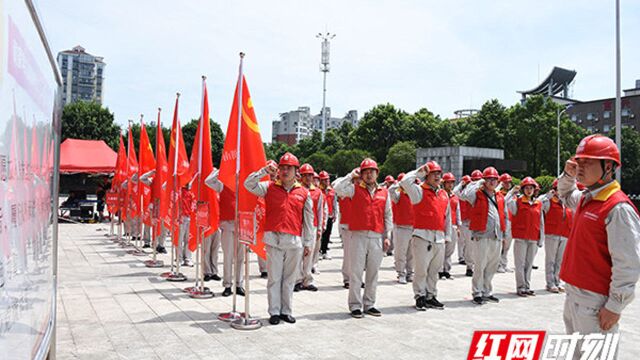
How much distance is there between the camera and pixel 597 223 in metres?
3.55

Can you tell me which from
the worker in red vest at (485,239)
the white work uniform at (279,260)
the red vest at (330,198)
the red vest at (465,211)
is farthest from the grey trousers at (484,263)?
the red vest at (330,198)

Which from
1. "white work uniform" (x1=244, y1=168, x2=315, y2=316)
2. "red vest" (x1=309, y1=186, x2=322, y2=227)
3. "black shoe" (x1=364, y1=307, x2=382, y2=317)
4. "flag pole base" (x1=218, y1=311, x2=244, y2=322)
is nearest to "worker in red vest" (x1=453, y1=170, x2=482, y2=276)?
"red vest" (x1=309, y1=186, x2=322, y2=227)

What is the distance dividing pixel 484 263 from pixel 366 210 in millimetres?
2693

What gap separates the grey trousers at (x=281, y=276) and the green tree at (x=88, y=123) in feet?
139

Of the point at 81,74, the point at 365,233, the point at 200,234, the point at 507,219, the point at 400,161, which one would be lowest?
the point at 200,234

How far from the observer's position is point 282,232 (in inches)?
277

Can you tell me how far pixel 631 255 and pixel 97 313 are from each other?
21.7 ft

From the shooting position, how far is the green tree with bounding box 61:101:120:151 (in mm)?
44469

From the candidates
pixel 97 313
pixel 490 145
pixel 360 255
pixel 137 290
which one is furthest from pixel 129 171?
A: pixel 490 145

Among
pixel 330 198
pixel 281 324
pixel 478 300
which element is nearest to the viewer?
pixel 281 324

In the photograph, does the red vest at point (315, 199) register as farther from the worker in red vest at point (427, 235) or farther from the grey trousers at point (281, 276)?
the grey trousers at point (281, 276)

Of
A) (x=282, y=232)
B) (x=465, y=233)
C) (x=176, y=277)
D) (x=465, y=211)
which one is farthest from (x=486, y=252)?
(x=176, y=277)

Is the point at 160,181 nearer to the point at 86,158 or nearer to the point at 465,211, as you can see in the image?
the point at 465,211

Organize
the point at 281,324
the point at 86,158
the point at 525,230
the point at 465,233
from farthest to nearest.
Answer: the point at 86,158 → the point at 465,233 → the point at 525,230 → the point at 281,324
